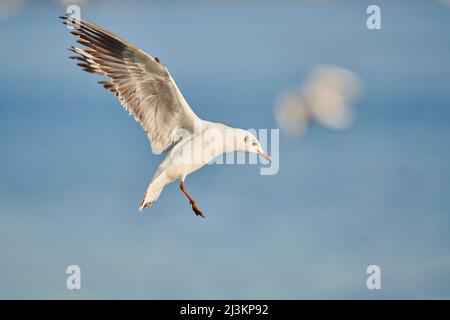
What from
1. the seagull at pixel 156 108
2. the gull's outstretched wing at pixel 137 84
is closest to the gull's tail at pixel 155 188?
the seagull at pixel 156 108

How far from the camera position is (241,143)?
6.50 metres

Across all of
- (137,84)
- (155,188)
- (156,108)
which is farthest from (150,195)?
(137,84)

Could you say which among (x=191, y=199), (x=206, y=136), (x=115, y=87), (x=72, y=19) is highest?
(x=72, y=19)

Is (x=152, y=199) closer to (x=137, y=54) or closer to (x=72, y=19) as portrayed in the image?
(x=137, y=54)

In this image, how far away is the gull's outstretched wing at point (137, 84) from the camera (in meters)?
6.29

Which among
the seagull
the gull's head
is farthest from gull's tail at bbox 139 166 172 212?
the gull's head

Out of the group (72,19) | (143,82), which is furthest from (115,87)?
(72,19)

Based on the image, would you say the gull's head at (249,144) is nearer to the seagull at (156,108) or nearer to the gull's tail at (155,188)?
the seagull at (156,108)

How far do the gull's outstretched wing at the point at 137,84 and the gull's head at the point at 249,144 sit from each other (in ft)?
1.37

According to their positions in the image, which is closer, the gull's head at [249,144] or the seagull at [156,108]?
the seagull at [156,108]

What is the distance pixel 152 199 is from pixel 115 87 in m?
0.92

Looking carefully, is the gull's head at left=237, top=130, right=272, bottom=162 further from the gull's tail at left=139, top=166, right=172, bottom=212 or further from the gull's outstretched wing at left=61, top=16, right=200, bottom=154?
the gull's tail at left=139, top=166, right=172, bottom=212

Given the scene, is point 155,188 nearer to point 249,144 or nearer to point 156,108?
point 156,108

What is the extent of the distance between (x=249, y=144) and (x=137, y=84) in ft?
3.34
